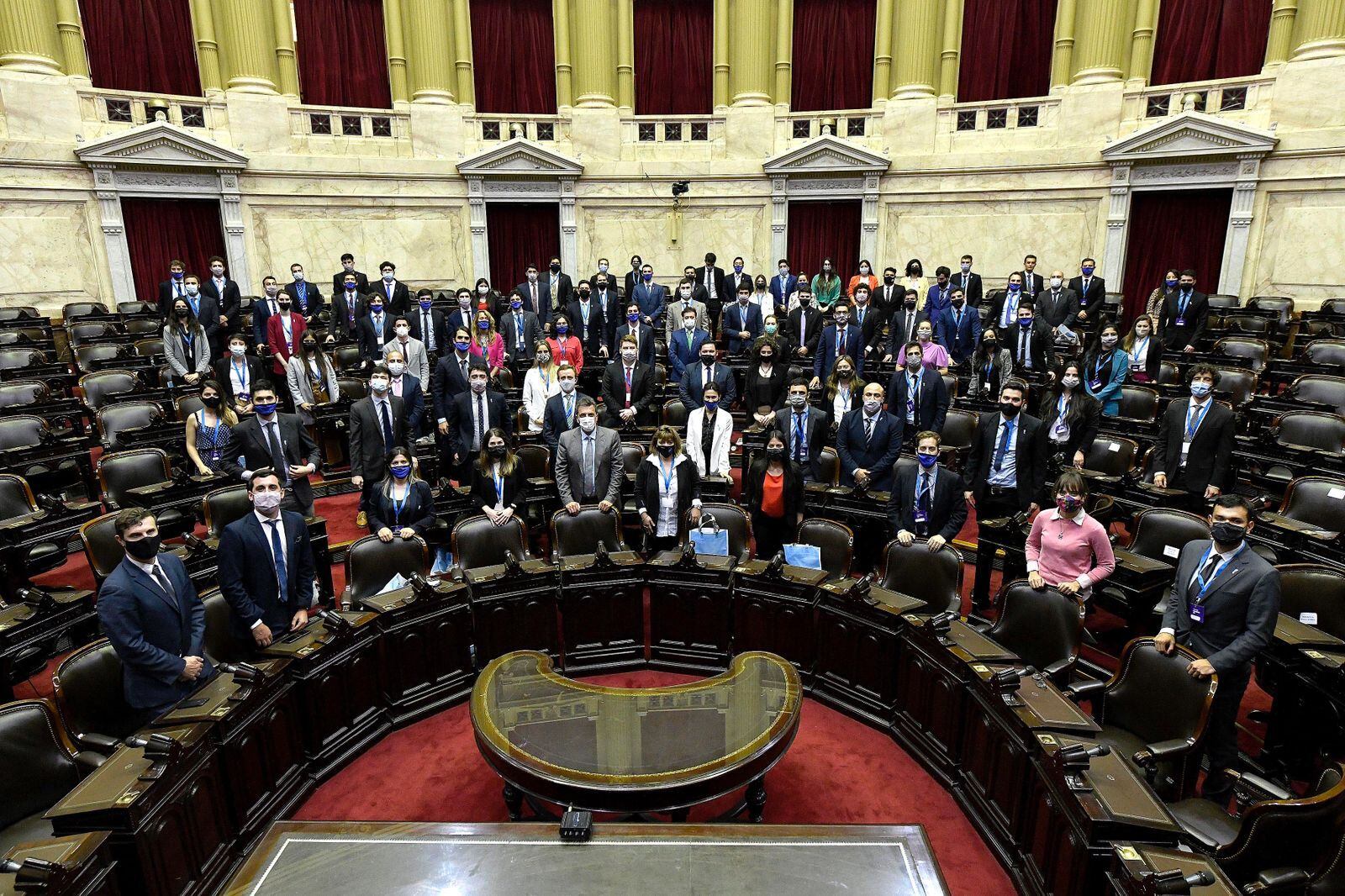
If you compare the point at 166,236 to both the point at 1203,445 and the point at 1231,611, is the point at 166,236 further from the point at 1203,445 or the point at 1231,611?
the point at 1231,611

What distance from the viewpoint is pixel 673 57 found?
661 inches

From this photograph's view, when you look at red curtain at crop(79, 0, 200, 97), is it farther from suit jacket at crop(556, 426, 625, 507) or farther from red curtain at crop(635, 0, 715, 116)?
suit jacket at crop(556, 426, 625, 507)

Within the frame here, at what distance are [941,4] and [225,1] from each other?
13496mm

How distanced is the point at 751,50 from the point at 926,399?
10859 mm

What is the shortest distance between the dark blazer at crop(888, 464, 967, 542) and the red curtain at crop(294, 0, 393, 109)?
14469 millimetres

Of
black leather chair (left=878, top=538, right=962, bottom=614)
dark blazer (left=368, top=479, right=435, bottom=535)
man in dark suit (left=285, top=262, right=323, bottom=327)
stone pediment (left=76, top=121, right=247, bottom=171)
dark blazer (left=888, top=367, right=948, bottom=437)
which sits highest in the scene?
stone pediment (left=76, top=121, right=247, bottom=171)

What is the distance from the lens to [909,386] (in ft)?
26.0

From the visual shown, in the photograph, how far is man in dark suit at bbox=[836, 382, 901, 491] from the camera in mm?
6965

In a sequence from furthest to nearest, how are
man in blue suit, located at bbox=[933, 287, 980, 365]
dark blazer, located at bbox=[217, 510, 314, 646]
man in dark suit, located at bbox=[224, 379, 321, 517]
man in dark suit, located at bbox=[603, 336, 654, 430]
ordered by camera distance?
1. man in blue suit, located at bbox=[933, 287, 980, 365]
2. man in dark suit, located at bbox=[603, 336, 654, 430]
3. man in dark suit, located at bbox=[224, 379, 321, 517]
4. dark blazer, located at bbox=[217, 510, 314, 646]

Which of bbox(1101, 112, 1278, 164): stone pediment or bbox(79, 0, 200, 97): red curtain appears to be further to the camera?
bbox(79, 0, 200, 97): red curtain

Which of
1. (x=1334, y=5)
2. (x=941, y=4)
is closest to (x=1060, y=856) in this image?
(x=1334, y=5)

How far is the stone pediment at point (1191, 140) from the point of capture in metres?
12.2

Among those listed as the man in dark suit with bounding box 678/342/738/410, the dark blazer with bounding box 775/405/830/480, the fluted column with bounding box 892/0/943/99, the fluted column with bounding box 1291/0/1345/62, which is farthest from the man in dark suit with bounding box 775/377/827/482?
the fluted column with bounding box 1291/0/1345/62

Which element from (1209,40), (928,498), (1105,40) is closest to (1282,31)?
(1209,40)
